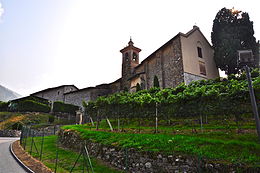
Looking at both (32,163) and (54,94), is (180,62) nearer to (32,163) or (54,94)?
(32,163)

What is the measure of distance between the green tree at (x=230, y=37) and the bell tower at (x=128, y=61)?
1528cm

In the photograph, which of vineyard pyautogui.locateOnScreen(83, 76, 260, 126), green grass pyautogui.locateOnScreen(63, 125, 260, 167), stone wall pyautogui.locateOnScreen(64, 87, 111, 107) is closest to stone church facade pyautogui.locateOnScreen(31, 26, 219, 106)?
stone wall pyautogui.locateOnScreen(64, 87, 111, 107)

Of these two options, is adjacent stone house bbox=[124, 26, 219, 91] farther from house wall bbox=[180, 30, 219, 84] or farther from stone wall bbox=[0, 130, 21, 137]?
stone wall bbox=[0, 130, 21, 137]

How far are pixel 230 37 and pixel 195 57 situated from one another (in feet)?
Answer: 16.1

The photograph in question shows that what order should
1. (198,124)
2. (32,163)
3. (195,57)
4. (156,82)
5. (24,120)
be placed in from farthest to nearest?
(24,120) < (156,82) < (195,57) < (198,124) < (32,163)

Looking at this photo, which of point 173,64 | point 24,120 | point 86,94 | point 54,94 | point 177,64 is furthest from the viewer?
point 54,94

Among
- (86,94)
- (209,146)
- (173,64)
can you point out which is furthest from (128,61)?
(209,146)

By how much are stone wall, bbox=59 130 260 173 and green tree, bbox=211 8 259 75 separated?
19708 millimetres

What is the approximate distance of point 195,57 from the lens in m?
24.2

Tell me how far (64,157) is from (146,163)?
606 centimetres

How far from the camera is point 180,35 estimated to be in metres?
23.4

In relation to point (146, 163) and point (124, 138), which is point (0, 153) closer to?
point (124, 138)

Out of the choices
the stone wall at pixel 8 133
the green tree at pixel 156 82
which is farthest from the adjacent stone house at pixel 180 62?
the stone wall at pixel 8 133

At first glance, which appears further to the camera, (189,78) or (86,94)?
(86,94)
